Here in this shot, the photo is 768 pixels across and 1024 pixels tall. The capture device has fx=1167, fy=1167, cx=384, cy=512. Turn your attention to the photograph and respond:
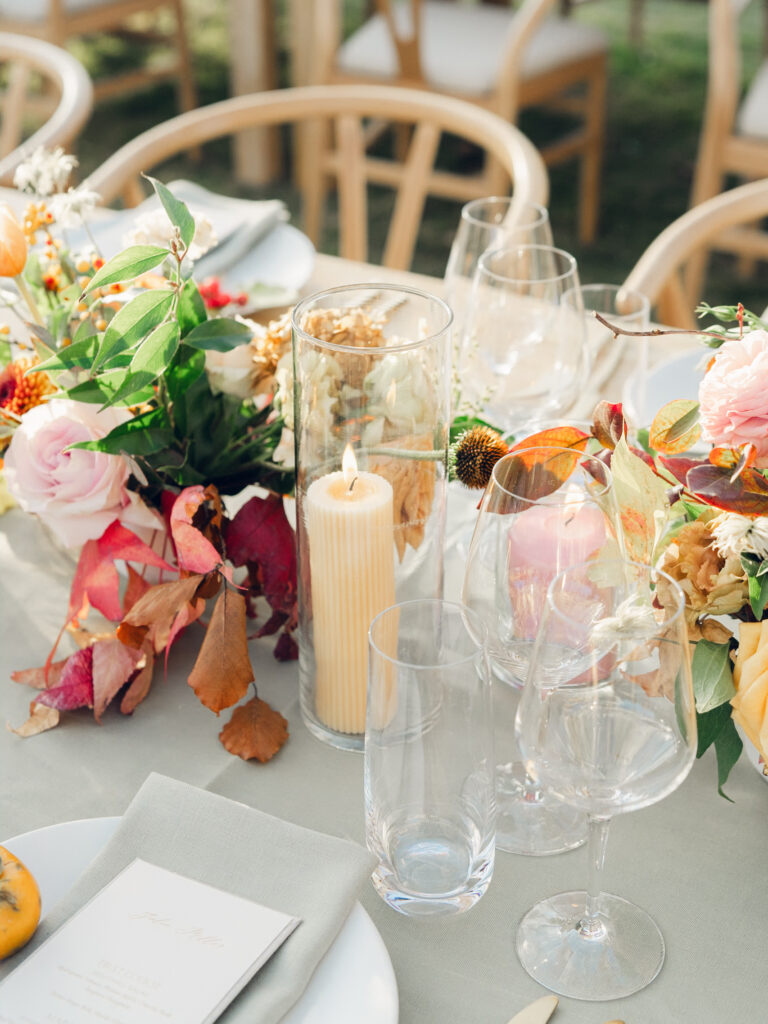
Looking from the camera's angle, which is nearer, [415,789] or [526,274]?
[415,789]

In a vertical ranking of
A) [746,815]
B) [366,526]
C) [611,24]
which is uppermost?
[366,526]

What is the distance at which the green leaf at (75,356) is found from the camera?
81 centimetres

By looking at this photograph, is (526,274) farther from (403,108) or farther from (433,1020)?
(403,108)

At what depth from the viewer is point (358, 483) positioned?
0.78 m

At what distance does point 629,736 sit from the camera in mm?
598

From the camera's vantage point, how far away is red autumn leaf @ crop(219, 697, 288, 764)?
80cm

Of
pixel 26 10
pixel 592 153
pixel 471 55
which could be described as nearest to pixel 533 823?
pixel 471 55

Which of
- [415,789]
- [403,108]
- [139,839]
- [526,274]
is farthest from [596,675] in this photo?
[403,108]

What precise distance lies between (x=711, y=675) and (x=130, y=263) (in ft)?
1.45

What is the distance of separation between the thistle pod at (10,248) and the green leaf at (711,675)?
1.78 ft

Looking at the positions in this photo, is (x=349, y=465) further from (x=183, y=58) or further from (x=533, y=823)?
(x=183, y=58)

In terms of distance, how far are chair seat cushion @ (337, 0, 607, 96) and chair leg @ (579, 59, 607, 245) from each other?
3.8 inches

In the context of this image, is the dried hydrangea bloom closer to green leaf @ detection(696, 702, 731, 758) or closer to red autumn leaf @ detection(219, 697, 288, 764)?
green leaf @ detection(696, 702, 731, 758)

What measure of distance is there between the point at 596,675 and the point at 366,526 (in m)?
0.23
